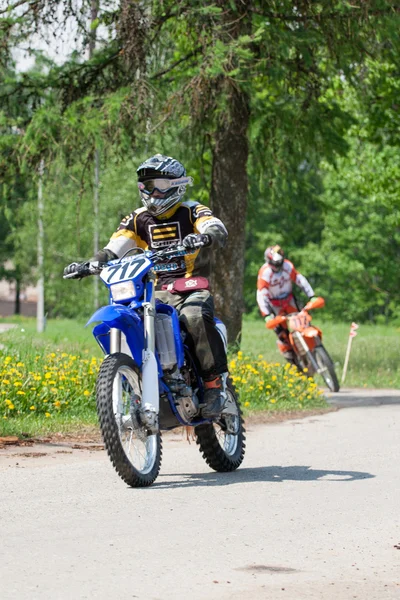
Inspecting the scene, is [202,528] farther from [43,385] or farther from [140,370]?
[43,385]

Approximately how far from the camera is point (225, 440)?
883 centimetres

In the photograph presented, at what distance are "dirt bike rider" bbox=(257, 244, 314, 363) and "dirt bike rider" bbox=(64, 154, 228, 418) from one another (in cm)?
896

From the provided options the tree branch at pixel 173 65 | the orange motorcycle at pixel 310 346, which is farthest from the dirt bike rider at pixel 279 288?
the tree branch at pixel 173 65

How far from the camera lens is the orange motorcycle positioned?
17344mm

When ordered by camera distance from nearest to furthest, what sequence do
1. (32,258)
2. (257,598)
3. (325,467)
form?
1. (257,598)
2. (325,467)
3. (32,258)

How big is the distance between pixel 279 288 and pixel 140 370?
1023 centimetres

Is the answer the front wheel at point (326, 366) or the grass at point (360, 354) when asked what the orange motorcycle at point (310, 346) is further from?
the grass at point (360, 354)

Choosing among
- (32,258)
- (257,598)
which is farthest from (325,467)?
(32,258)

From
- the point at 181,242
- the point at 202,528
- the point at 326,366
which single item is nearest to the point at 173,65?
the point at 326,366

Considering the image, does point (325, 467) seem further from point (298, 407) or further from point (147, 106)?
point (147, 106)

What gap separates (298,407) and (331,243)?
5244 cm

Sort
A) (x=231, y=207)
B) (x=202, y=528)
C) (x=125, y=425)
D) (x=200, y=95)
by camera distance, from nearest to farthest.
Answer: (x=202, y=528) < (x=125, y=425) < (x=200, y=95) < (x=231, y=207)

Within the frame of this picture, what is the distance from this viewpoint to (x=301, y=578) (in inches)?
210

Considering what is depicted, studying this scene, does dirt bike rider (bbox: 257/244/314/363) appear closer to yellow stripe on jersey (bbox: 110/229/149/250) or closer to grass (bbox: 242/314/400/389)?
grass (bbox: 242/314/400/389)
